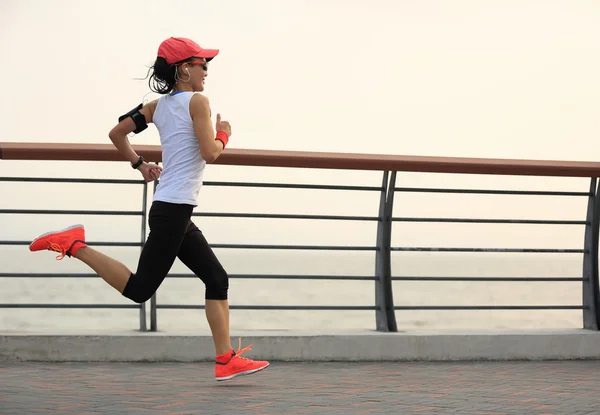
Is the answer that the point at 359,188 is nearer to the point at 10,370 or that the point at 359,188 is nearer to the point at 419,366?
the point at 419,366

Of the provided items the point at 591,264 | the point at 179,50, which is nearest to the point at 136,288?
the point at 179,50

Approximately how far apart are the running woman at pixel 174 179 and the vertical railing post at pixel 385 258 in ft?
5.39

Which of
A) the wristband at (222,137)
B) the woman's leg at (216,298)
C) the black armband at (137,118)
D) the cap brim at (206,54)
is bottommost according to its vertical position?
the woman's leg at (216,298)

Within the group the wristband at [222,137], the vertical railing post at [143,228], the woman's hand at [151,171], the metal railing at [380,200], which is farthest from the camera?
the vertical railing post at [143,228]

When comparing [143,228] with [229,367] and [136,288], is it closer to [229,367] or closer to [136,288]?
[136,288]

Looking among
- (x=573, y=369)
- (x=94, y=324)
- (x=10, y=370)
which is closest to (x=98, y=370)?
(x=10, y=370)

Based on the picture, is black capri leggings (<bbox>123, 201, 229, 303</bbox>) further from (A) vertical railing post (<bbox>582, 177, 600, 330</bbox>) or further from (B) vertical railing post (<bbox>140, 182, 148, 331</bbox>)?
(A) vertical railing post (<bbox>582, 177, 600, 330</bbox>)

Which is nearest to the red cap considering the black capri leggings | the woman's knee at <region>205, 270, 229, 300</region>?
the black capri leggings

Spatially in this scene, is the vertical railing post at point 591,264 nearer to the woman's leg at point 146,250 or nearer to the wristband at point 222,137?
the wristband at point 222,137

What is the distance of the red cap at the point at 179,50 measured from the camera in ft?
16.5

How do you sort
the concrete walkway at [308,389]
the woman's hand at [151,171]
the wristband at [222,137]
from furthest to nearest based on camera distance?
the woman's hand at [151,171] → the wristband at [222,137] → the concrete walkway at [308,389]

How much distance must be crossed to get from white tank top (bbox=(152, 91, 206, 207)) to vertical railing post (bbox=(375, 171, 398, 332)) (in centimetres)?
188

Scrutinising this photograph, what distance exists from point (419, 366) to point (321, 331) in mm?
709

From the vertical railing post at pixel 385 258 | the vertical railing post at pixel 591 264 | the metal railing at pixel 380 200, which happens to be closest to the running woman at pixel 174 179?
the metal railing at pixel 380 200
